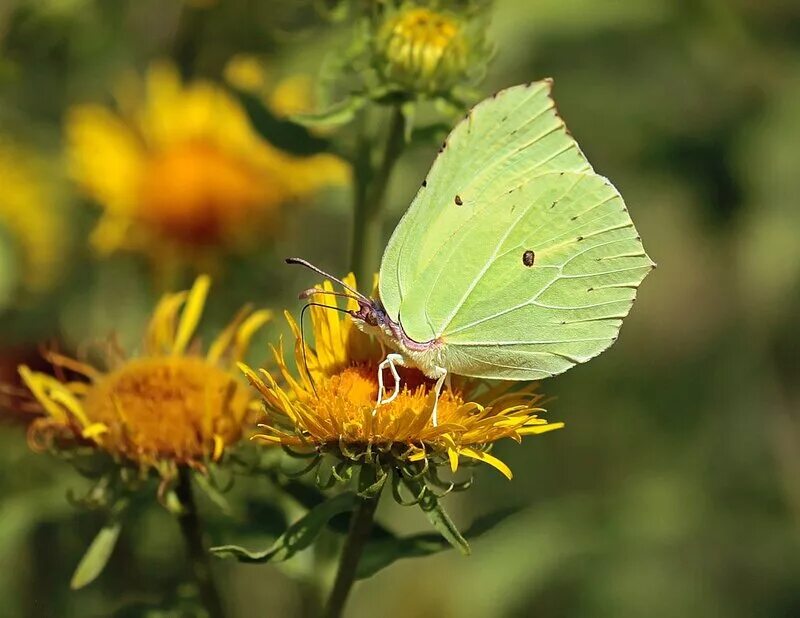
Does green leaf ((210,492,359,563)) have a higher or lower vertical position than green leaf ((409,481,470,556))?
lower

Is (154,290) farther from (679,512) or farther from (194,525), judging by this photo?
(679,512)

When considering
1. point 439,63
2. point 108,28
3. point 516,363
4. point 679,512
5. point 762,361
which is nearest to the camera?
point 516,363

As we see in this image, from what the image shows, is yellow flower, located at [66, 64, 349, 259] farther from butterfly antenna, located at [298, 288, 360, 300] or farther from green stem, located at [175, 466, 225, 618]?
green stem, located at [175, 466, 225, 618]

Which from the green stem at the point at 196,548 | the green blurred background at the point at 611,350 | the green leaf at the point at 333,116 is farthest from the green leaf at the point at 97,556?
the green leaf at the point at 333,116

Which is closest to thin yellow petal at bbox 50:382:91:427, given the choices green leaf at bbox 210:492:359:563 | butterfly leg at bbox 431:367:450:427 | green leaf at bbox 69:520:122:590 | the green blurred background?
green leaf at bbox 69:520:122:590

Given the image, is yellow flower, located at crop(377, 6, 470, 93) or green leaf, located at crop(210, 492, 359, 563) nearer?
green leaf, located at crop(210, 492, 359, 563)

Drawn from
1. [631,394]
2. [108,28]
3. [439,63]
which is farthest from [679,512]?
[108,28]
